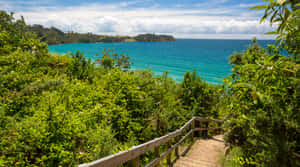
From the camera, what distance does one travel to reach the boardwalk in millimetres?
4613

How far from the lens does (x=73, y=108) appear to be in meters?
4.55

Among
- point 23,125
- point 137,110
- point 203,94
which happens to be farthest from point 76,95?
point 203,94

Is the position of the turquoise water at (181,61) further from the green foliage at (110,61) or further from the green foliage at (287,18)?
the green foliage at (287,18)

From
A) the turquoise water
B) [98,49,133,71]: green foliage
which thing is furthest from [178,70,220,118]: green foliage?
[98,49,133,71]: green foliage

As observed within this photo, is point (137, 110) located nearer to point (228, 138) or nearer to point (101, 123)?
point (101, 123)

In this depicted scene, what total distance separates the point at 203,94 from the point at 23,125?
9079 mm

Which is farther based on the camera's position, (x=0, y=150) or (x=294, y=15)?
(x=0, y=150)

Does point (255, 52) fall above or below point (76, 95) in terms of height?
above

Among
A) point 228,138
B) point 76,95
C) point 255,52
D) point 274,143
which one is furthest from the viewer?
point 76,95

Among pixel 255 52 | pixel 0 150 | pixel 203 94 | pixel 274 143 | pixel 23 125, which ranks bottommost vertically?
pixel 203 94

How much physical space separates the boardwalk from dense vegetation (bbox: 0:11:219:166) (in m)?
1.32

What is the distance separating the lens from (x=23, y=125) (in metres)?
2.52

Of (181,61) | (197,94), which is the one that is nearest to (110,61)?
(197,94)

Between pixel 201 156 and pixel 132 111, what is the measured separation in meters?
2.60
